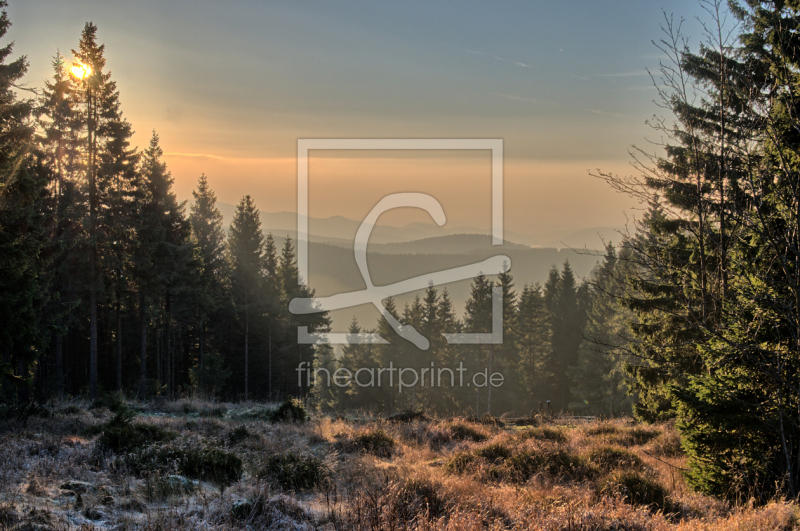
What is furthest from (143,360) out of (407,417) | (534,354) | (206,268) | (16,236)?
(534,354)

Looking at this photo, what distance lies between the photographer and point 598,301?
4084 centimetres

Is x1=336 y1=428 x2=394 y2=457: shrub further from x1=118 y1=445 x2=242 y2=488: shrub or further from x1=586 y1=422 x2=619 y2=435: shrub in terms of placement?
x1=586 y1=422 x2=619 y2=435: shrub

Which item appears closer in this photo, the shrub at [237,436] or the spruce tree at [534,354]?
the shrub at [237,436]

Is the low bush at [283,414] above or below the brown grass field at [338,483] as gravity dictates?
below

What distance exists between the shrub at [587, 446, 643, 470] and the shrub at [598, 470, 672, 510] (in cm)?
153

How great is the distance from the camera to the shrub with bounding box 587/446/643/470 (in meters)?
9.23

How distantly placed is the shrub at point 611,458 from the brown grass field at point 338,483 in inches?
1.0

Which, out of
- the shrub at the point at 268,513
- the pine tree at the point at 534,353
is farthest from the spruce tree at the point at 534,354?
the shrub at the point at 268,513

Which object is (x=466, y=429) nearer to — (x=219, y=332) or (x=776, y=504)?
(x=776, y=504)

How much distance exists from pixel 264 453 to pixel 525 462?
5401 mm

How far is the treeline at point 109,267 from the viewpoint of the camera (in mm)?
13508

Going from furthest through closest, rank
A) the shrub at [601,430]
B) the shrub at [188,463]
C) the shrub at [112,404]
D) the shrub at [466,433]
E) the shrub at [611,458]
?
the shrub at [112,404]
the shrub at [601,430]
the shrub at [466,433]
the shrub at [611,458]
the shrub at [188,463]

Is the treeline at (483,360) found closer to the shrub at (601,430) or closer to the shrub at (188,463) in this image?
the shrub at (601,430)

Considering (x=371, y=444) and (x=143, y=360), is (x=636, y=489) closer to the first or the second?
(x=371, y=444)
